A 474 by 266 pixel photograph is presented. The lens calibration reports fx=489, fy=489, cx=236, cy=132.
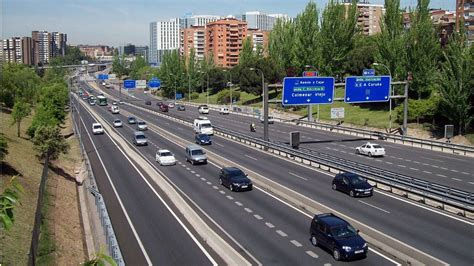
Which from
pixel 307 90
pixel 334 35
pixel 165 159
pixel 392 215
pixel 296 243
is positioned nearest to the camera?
pixel 296 243

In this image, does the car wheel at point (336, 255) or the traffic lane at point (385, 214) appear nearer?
the car wheel at point (336, 255)

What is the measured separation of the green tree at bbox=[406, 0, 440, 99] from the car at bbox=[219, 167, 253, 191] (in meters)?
41.3

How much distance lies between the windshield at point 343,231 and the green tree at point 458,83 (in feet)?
130

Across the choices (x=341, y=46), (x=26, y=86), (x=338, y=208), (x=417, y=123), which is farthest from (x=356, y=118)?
(x=26, y=86)

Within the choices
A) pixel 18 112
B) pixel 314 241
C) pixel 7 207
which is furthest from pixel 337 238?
pixel 18 112

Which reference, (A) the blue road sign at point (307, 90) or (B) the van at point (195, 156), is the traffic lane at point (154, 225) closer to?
(B) the van at point (195, 156)

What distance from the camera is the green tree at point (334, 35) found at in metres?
86.9

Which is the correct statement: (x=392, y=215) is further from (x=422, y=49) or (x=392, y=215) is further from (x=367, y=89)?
(x=422, y=49)

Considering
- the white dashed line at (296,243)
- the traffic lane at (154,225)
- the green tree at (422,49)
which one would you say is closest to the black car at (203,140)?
the traffic lane at (154,225)

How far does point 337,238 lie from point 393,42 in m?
54.2

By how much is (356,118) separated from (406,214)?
5028 cm

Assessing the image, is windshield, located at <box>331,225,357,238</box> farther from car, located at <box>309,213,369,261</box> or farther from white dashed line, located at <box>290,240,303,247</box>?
white dashed line, located at <box>290,240,303,247</box>

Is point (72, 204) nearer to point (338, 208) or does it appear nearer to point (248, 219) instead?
point (248, 219)

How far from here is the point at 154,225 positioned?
2453 centimetres
